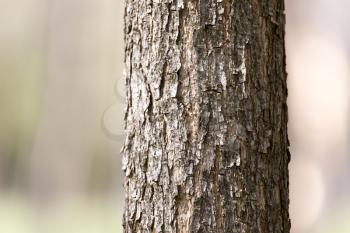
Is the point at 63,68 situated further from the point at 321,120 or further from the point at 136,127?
the point at 136,127

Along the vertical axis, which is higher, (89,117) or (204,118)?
(89,117)

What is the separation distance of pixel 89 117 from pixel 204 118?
1820 millimetres

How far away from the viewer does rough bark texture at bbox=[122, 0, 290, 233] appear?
4.00 ft

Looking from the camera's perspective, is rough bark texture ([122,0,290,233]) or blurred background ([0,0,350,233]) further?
blurred background ([0,0,350,233])

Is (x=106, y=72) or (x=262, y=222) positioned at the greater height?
(x=106, y=72)

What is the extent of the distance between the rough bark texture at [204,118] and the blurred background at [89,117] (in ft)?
5.63

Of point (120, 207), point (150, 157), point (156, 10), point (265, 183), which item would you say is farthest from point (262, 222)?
point (120, 207)

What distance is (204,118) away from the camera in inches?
48.1

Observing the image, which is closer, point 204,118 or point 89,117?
point 204,118

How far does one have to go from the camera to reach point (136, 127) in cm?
127

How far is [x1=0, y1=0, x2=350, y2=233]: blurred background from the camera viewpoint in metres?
2.98

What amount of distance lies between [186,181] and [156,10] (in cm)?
30

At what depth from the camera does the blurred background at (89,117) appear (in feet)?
9.79

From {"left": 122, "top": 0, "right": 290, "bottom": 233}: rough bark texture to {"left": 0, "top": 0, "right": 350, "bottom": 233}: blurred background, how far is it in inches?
67.5
